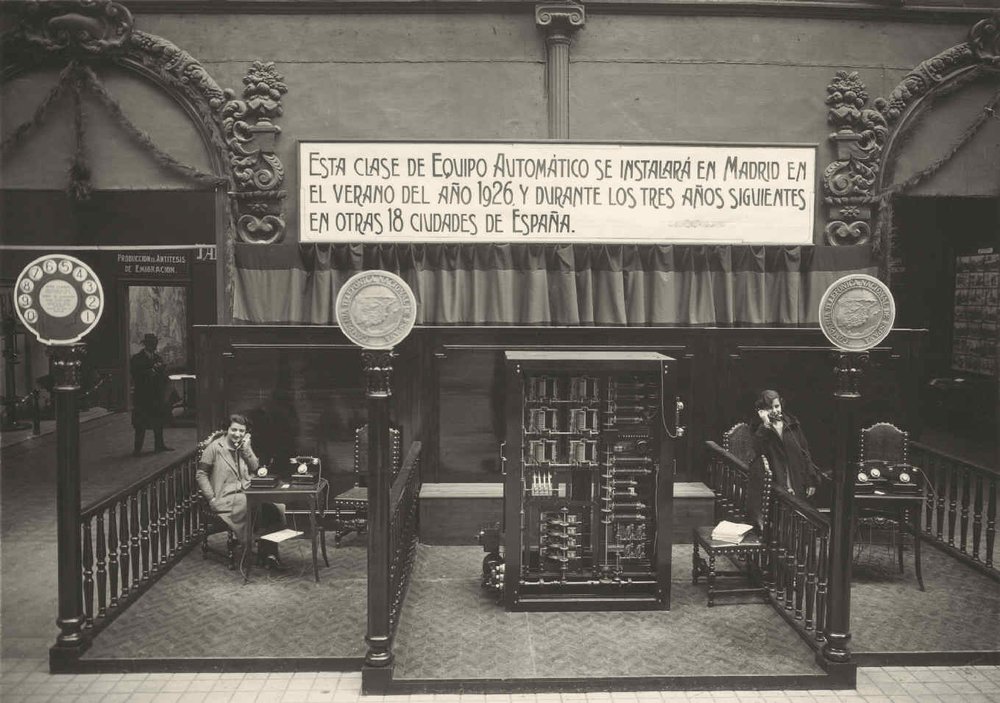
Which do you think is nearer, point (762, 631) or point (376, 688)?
point (376, 688)

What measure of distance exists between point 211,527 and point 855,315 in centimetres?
732

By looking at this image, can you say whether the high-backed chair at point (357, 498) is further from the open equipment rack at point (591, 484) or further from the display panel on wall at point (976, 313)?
the display panel on wall at point (976, 313)

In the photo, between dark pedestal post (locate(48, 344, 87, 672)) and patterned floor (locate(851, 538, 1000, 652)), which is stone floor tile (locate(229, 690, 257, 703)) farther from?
patterned floor (locate(851, 538, 1000, 652))

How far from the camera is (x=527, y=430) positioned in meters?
7.45

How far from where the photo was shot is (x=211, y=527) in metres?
9.22

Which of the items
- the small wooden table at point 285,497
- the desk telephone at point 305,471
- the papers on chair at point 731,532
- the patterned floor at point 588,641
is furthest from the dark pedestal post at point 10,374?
the papers on chair at point 731,532

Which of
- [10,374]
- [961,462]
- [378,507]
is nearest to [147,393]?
[10,374]

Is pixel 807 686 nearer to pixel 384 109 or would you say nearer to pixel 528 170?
pixel 528 170

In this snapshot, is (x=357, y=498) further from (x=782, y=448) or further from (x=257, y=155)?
(x=782, y=448)

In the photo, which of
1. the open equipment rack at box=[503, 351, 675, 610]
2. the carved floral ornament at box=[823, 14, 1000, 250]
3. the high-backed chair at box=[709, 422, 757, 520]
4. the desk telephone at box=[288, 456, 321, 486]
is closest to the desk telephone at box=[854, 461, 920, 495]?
the high-backed chair at box=[709, 422, 757, 520]

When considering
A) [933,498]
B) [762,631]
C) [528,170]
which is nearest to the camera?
[762,631]

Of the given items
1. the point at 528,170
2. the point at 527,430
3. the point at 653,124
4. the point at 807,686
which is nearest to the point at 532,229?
the point at 528,170

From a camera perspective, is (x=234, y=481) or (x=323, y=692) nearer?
(x=323, y=692)

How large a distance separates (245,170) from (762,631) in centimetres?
775
